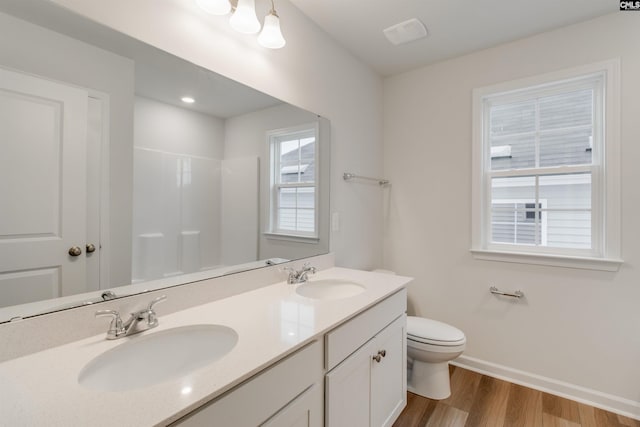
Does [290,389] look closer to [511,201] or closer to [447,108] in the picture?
[511,201]

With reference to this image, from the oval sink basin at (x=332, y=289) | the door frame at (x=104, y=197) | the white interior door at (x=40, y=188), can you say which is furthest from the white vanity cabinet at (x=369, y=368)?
the white interior door at (x=40, y=188)

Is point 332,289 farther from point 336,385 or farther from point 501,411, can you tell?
→ point 501,411

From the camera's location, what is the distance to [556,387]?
6.34ft

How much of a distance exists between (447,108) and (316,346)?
2.17m

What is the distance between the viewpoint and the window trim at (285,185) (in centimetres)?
160

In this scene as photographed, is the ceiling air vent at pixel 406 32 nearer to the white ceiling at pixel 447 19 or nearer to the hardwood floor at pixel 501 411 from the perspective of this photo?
the white ceiling at pixel 447 19

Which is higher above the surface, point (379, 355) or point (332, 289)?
point (332, 289)

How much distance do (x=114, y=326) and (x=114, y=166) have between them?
0.52 m

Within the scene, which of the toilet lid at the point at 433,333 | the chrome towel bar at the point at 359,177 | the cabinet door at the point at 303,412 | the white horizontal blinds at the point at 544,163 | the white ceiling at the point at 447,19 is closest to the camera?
the cabinet door at the point at 303,412

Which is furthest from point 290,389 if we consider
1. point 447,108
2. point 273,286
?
point 447,108

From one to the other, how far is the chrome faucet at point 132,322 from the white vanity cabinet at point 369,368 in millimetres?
599

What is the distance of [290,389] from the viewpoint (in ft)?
2.87

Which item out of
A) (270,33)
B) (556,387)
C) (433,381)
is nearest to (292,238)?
(270,33)

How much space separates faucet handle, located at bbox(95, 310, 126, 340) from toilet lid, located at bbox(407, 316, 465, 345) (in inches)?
64.3
